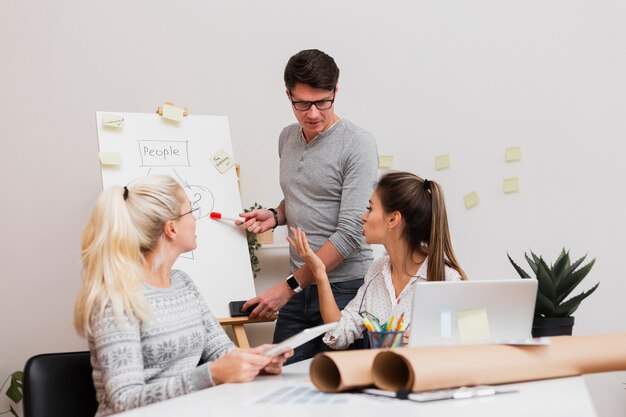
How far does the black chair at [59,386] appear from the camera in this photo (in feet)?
5.84

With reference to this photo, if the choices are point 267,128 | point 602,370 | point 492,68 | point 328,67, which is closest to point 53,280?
point 267,128

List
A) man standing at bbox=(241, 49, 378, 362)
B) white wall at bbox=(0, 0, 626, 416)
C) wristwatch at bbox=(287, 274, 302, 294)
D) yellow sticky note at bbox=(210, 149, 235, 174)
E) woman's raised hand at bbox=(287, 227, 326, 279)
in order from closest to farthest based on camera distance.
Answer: woman's raised hand at bbox=(287, 227, 326, 279) → man standing at bbox=(241, 49, 378, 362) → wristwatch at bbox=(287, 274, 302, 294) → yellow sticky note at bbox=(210, 149, 235, 174) → white wall at bbox=(0, 0, 626, 416)

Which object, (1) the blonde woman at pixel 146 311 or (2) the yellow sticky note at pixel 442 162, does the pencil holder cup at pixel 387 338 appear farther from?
(2) the yellow sticky note at pixel 442 162

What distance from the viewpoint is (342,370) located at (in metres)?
1.42

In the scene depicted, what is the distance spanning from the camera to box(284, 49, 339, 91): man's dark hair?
8.34ft

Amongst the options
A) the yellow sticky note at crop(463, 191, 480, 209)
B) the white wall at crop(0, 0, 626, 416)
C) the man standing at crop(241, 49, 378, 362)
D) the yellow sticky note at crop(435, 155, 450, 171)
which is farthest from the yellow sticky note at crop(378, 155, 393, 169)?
the man standing at crop(241, 49, 378, 362)

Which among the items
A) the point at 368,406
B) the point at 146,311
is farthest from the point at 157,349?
the point at 368,406

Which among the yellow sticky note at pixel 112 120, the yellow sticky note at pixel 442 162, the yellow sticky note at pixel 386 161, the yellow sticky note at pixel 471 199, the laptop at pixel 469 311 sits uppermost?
the yellow sticky note at pixel 112 120

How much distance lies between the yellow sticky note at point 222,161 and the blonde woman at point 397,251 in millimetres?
657

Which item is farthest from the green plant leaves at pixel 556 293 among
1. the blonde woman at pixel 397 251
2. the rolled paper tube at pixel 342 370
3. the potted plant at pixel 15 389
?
the potted plant at pixel 15 389

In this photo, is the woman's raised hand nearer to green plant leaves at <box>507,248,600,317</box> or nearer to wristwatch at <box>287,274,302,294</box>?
wristwatch at <box>287,274,302,294</box>

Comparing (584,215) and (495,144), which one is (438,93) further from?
(584,215)

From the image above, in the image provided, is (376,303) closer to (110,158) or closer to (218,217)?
(218,217)

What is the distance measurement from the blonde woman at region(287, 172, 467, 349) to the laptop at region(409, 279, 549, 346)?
0.59 m
